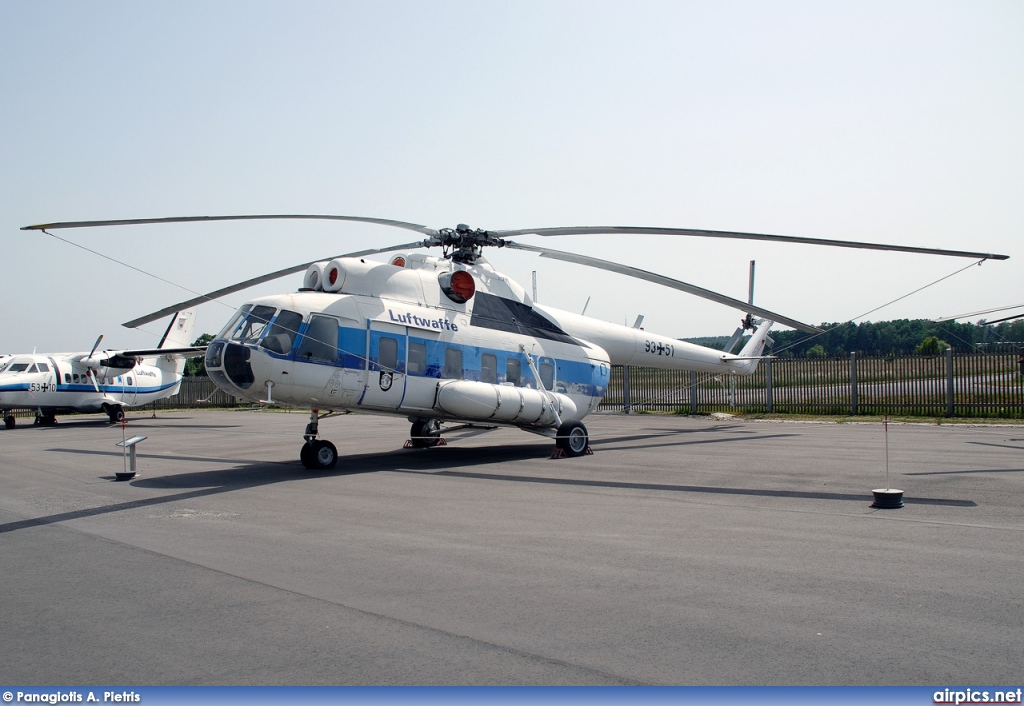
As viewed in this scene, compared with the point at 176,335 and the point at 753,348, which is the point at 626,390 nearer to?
the point at 753,348

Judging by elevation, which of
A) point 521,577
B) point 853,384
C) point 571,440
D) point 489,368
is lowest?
point 521,577

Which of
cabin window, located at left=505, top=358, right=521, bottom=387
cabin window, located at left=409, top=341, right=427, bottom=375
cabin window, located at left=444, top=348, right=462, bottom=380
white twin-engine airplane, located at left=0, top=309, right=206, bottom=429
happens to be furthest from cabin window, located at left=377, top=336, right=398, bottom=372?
white twin-engine airplane, located at left=0, top=309, right=206, bottom=429

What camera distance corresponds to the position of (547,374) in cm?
1747

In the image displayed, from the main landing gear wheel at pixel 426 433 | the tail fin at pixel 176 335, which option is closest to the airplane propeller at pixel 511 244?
the main landing gear wheel at pixel 426 433

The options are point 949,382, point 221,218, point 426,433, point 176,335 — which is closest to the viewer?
point 221,218

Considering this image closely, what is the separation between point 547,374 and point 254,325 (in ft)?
22.8

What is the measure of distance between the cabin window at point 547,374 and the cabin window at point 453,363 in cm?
234

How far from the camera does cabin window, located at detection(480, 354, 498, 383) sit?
1614 centimetres

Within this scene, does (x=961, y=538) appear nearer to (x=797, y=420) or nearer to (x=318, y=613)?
(x=318, y=613)

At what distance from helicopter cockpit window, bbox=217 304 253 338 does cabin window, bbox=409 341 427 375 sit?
3.17 m

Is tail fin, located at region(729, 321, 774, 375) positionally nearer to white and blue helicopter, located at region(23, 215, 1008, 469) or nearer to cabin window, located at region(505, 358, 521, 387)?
white and blue helicopter, located at region(23, 215, 1008, 469)

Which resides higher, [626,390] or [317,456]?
[626,390]

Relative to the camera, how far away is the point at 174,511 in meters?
9.61

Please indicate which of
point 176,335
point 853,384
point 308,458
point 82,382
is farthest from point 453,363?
point 176,335
